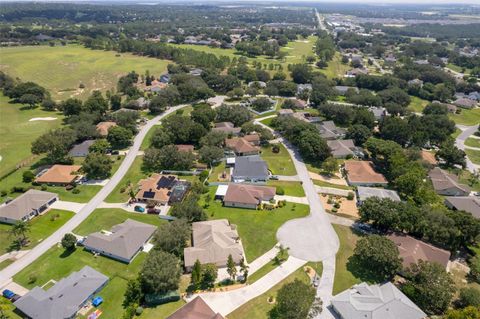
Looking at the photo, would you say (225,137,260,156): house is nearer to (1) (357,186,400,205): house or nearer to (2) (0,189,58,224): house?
(1) (357,186,400,205): house

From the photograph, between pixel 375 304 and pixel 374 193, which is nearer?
pixel 375 304

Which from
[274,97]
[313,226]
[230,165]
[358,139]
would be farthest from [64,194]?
[274,97]

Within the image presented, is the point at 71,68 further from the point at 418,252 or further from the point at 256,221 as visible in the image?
the point at 418,252

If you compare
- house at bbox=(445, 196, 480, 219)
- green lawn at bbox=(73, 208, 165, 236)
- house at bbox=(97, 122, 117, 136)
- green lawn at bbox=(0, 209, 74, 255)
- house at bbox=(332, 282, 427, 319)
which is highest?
house at bbox=(97, 122, 117, 136)

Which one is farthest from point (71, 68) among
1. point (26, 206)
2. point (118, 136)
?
point (26, 206)

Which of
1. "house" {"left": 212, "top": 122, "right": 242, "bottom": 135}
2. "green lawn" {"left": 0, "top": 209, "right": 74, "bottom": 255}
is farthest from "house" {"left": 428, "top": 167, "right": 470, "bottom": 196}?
"green lawn" {"left": 0, "top": 209, "right": 74, "bottom": 255}
